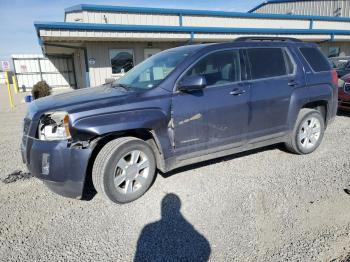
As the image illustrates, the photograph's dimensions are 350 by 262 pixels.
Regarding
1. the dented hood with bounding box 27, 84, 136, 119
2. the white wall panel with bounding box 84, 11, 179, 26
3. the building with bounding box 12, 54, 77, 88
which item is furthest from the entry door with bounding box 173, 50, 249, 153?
the building with bounding box 12, 54, 77, 88

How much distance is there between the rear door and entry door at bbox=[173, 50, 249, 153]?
20cm

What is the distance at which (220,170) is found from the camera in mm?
4242

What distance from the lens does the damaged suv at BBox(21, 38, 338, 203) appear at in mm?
3080

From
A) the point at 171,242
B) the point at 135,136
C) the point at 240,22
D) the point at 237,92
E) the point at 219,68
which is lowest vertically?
the point at 171,242

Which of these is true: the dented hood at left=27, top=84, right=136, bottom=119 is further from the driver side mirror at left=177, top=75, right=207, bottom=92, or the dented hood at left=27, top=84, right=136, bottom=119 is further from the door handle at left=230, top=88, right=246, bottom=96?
the door handle at left=230, top=88, right=246, bottom=96

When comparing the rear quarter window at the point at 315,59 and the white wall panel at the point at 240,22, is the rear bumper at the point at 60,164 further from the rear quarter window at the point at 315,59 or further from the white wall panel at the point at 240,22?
the white wall panel at the point at 240,22

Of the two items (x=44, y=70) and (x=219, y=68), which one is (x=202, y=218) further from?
(x=44, y=70)

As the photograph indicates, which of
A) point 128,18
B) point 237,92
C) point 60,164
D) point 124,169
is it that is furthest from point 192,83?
point 128,18

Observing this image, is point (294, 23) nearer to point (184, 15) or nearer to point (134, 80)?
point (184, 15)

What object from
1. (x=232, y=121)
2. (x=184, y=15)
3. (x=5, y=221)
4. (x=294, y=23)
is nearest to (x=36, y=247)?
(x=5, y=221)

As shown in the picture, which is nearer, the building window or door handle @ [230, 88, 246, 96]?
door handle @ [230, 88, 246, 96]

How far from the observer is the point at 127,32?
12062 millimetres

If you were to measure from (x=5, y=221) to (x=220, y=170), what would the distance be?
9.55 ft

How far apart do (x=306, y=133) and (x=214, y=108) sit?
212 centimetres
